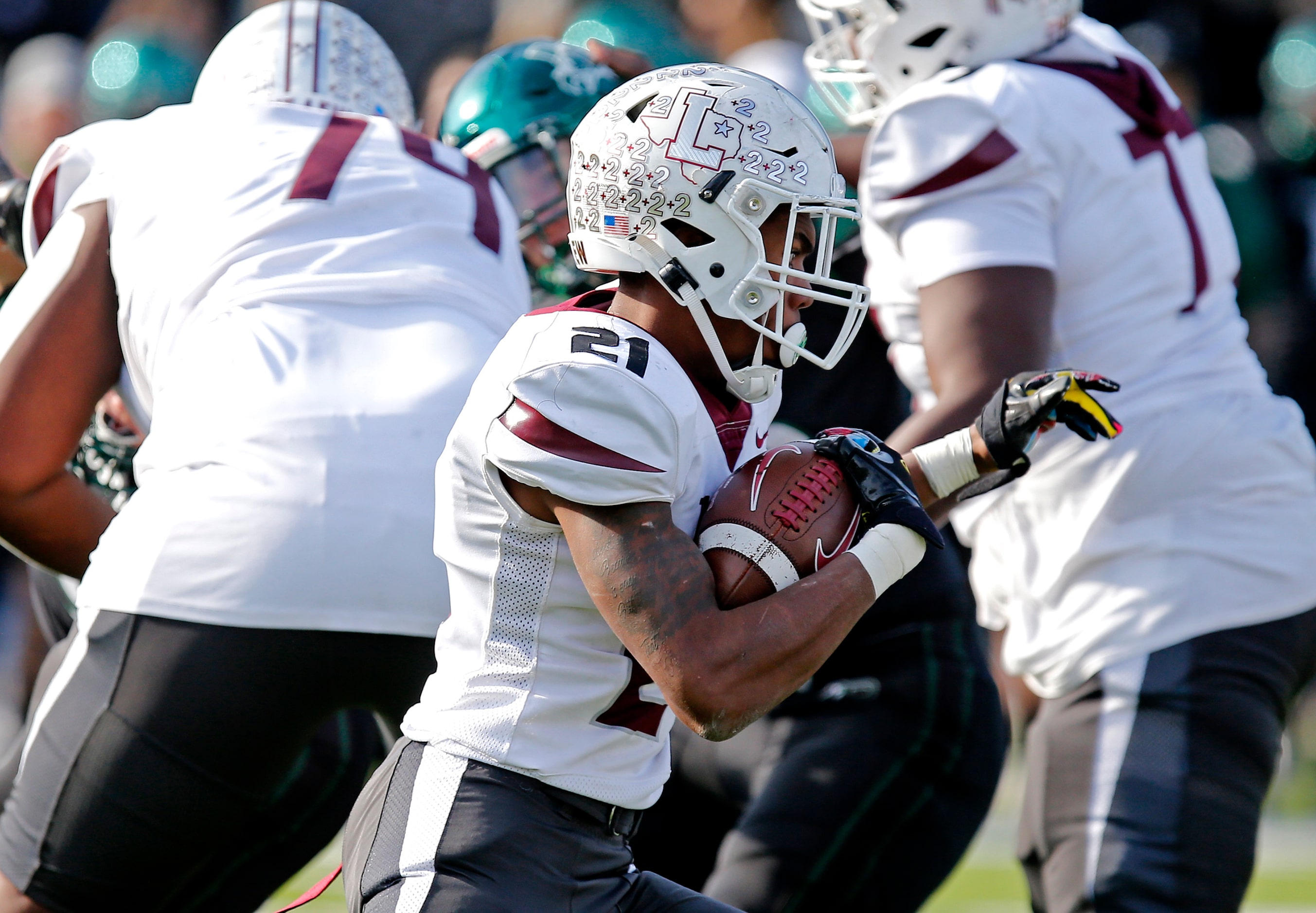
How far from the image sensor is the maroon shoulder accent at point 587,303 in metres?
2.05

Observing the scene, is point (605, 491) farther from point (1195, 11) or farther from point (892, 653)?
point (1195, 11)

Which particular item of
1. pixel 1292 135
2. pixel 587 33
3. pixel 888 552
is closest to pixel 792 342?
pixel 888 552

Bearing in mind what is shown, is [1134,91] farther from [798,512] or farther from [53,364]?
[53,364]

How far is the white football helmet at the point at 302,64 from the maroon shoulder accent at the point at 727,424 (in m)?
1.28

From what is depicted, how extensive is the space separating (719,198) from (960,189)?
79 centimetres

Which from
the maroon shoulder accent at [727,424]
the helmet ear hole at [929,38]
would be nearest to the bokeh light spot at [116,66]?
the helmet ear hole at [929,38]

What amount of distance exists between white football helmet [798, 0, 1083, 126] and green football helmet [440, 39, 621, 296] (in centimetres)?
52

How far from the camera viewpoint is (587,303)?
2135mm

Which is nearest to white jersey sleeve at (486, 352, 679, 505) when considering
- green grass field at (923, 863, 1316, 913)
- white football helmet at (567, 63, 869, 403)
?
white football helmet at (567, 63, 869, 403)

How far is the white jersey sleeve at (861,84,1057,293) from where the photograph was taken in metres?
2.64

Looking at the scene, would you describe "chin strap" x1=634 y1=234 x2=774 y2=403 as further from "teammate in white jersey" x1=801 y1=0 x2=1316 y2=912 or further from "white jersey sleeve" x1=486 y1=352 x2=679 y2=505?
"teammate in white jersey" x1=801 y1=0 x2=1316 y2=912

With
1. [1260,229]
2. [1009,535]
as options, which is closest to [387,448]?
[1009,535]

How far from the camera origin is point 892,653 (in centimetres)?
312

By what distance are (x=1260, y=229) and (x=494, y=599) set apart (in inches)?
222
